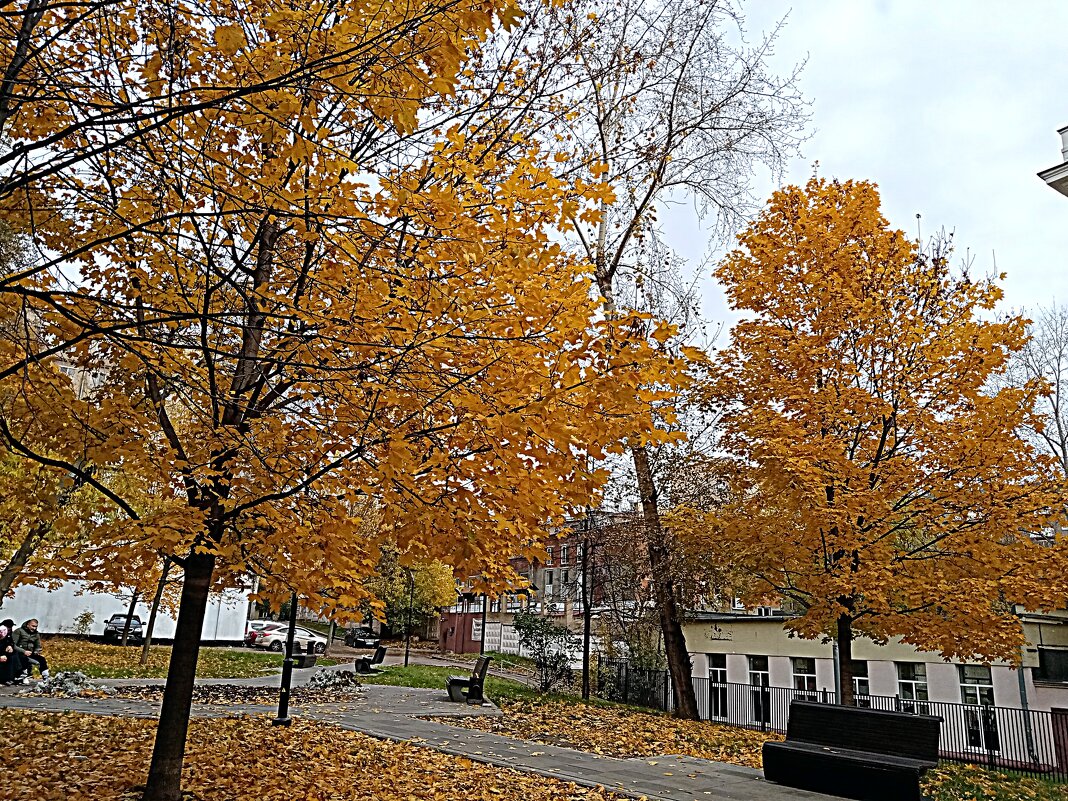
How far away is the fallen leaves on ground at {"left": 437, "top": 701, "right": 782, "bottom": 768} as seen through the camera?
10133mm

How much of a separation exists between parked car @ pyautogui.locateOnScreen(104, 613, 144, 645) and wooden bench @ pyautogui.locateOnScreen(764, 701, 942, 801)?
28.5m

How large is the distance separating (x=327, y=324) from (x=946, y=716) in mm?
18415

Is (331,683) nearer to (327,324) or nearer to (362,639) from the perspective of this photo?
(327,324)

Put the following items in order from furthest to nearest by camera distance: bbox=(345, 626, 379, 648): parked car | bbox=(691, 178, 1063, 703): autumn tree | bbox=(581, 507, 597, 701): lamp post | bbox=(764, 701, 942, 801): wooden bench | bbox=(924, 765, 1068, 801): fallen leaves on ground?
bbox=(345, 626, 379, 648): parked car, bbox=(581, 507, 597, 701): lamp post, bbox=(691, 178, 1063, 703): autumn tree, bbox=(924, 765, 1068, 801): fallen leaves on ground, bbox=(764, 701, 942, 801): wooden bench

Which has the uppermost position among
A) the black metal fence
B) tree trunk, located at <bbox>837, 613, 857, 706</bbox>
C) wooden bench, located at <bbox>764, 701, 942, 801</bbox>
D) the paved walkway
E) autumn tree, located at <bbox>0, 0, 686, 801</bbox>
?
autumn tree, located at <bbox>0, 0, 686, 801</bbox>

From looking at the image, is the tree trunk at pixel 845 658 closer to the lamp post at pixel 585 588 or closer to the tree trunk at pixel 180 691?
the lamp post at pixel 585 588

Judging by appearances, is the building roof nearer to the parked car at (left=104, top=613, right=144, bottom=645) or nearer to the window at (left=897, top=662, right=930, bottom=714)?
the window at (left=897, top=662, right=930, bottom=714)

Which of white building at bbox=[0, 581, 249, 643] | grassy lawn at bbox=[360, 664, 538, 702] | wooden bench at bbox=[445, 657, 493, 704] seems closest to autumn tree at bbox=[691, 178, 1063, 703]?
wooden bench at bbox=[445, 657, 493, 704]

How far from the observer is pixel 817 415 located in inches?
478

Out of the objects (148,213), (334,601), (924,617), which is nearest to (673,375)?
(334,601)

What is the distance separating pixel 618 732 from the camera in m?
11.7

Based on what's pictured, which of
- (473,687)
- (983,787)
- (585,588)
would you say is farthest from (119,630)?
(983,787)

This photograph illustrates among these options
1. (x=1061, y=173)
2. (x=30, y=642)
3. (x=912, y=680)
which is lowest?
(x=912, y=680)

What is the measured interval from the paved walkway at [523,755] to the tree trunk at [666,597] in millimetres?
4252
